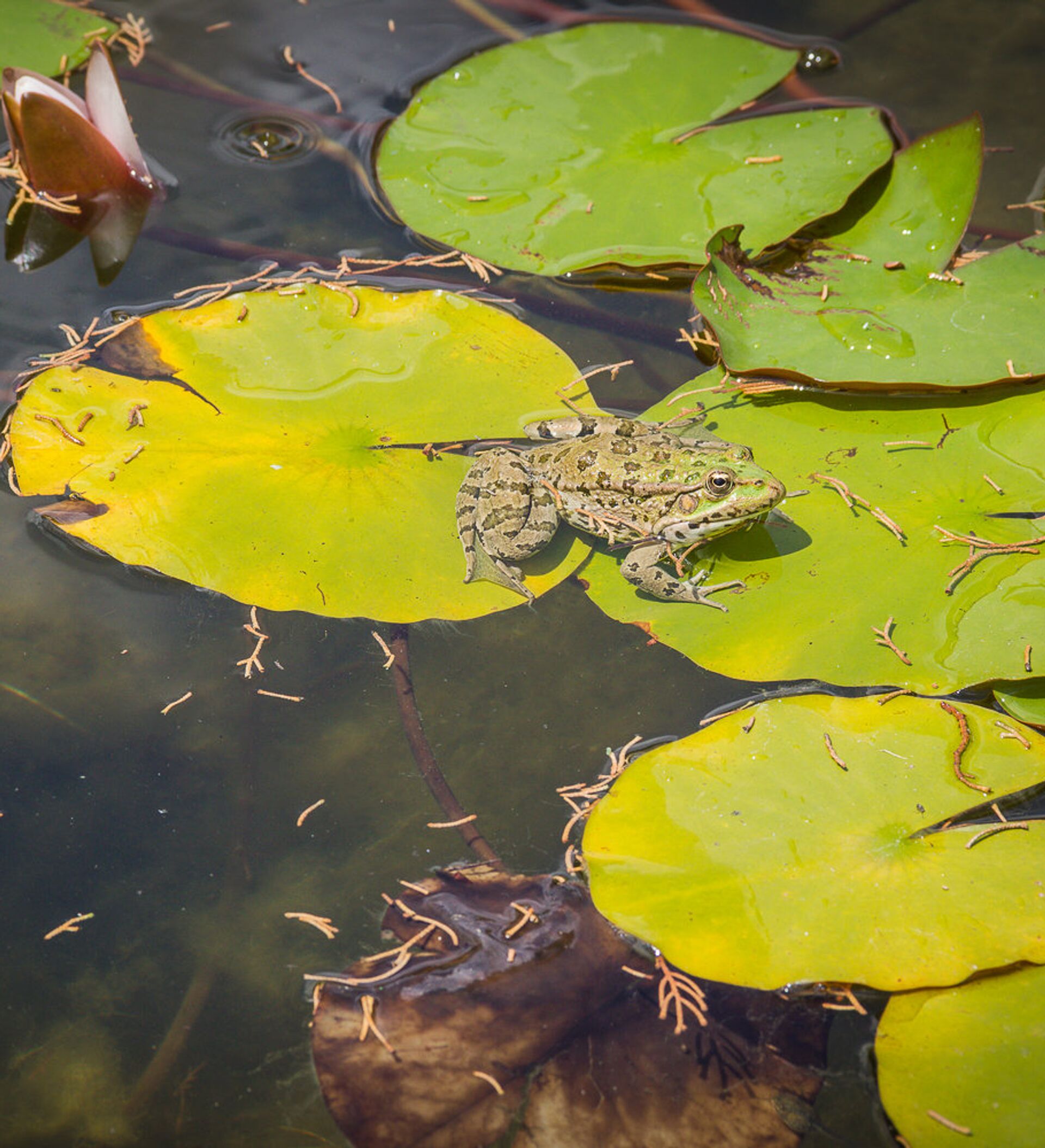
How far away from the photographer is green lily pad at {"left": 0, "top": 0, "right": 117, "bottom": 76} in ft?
16.2

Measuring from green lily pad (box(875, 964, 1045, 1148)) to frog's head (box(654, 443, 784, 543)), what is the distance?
1.66 meters

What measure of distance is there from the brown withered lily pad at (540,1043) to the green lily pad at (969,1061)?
240 mm

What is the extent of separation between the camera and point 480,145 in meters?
4.50

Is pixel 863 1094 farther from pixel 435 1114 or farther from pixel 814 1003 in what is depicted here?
pixel 435 1114

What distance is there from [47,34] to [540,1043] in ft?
19.4

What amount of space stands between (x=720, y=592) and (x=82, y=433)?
2.69m

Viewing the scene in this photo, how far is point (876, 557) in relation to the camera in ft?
10.6

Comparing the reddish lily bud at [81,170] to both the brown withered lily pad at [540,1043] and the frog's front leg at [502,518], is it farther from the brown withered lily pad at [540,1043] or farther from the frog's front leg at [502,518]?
the brown withered lily pad at [540,1043]

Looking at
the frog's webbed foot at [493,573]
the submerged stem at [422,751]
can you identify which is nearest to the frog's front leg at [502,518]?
the frog's webbed foot at [493,573]

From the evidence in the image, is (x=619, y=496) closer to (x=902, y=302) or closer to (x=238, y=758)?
(x=902, y=302)

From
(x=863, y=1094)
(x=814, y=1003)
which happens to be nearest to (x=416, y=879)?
(x=814, y=1003)

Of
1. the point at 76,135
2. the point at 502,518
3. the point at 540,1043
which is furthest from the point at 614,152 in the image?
the point at 540,1043

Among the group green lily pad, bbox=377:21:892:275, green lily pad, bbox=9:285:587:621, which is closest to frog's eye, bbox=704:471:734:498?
green lily pad, bbox=9:285:587:621

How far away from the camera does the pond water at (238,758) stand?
255 centimetres
